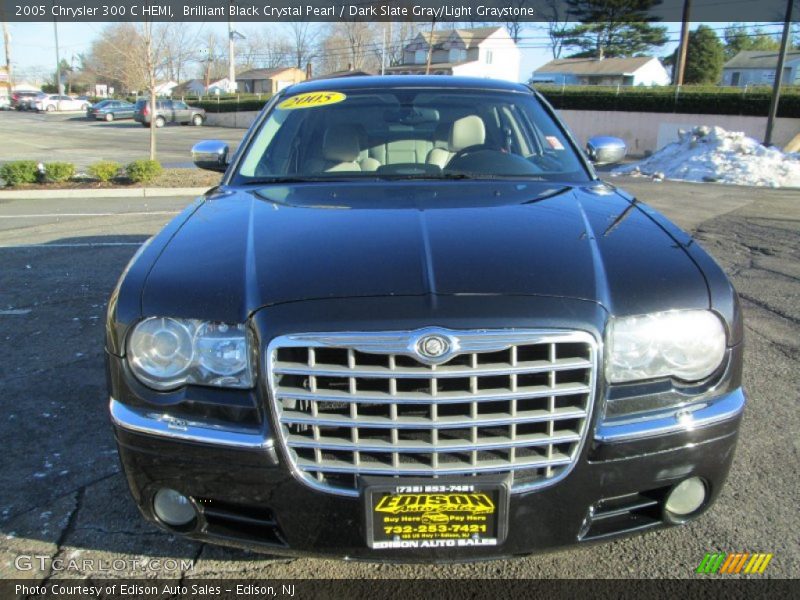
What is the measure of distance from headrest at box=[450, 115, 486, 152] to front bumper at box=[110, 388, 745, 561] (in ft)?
6.82

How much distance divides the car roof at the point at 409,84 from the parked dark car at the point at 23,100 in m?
63.6

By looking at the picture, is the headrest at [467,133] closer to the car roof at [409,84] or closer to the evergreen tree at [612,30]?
the car roof at [409,84]

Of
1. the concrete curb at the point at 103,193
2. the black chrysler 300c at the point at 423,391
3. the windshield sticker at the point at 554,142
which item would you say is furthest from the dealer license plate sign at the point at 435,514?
the concrete curb at the point at 103,193

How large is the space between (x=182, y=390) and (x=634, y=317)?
1338 mm

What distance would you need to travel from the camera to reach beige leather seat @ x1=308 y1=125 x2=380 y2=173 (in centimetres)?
341

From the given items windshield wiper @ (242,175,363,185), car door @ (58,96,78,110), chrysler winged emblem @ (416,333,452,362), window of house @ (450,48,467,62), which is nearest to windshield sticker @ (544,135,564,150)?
windshield wiper @ (242,175,363,185)

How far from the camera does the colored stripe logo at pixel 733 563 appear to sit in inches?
94.9

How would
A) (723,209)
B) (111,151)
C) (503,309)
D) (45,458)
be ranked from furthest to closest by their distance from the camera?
(111,151), (723,209), (45,458), (503,309)

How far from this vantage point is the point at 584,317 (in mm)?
1904


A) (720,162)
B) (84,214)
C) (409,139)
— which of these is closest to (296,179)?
(409,139)

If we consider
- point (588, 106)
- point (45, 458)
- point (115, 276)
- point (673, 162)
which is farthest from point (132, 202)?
point (588, 106)

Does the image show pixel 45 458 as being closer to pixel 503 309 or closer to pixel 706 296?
pixel 503 309

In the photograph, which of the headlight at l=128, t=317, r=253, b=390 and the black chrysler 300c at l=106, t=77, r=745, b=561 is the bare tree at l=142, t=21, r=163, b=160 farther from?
the headlight at l=128, t=317, r=253, b=390

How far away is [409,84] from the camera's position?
12.9 feet
